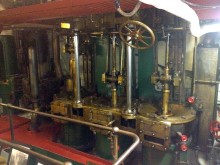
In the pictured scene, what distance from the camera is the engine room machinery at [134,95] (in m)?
2.37

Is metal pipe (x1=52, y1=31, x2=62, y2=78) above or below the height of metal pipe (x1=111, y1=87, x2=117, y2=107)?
above

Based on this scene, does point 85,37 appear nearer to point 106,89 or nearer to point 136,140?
point 106,89

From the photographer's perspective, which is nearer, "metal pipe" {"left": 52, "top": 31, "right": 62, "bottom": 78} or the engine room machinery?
the engine room machinery

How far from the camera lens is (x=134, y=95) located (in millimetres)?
3191

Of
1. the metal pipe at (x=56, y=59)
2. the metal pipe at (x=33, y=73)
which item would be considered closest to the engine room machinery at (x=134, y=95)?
the metal pipe at (x=33, y=73)

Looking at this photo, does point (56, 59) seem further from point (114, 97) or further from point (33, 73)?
point (114, 97)

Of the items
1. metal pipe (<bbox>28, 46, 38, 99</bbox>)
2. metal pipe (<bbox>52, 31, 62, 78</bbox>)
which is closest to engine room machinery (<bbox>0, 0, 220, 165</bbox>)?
metal pipe (<bbox>28, 46, 38, 99</bbox>)

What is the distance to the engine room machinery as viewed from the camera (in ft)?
7.79

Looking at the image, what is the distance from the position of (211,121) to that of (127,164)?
128 centimetres

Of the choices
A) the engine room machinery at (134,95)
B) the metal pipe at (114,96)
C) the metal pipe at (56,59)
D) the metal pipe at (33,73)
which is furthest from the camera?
the metal pipe at (56,59)

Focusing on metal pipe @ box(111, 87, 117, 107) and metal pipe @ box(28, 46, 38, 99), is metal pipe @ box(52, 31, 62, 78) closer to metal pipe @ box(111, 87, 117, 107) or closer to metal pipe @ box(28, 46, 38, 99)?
metal pipe @ box(28, 46, 38, 99)

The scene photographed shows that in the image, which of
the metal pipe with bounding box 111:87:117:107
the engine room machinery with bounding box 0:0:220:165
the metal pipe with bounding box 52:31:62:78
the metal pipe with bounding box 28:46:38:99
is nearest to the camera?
the engine room machinery with bounding box 0:0:220:165

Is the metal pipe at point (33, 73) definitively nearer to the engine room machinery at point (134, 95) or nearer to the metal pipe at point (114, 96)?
the engine room machinery at point (134, 95)

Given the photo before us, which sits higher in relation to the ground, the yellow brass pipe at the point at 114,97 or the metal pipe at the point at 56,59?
the metal pipe at the point at 56,59
